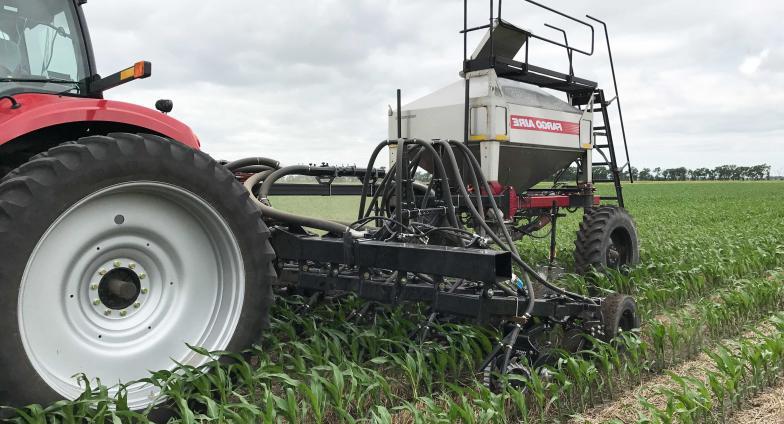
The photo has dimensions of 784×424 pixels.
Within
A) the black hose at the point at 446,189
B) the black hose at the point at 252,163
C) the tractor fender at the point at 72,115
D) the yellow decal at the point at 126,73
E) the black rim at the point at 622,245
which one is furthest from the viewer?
the black rim at the point at 622,245

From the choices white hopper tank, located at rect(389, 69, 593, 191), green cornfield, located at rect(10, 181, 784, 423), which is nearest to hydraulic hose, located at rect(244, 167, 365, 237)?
green cornfield, located at rect(10, 181, 784, 423)

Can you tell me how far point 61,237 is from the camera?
2.42m

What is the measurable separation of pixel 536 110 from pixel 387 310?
3378 mm

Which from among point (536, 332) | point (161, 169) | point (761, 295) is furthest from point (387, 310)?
point (761, 295)

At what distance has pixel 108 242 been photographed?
258 cm

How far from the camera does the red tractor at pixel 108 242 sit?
7.39 ft

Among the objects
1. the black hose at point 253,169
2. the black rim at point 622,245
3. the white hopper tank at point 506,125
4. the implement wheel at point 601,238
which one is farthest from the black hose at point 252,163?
the black rim at point 622,245

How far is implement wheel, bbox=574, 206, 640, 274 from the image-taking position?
20.0 ft

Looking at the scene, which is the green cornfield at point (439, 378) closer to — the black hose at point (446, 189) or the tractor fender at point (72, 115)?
the black hose at point (446, 189)

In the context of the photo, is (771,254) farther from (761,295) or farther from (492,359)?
(492,359)

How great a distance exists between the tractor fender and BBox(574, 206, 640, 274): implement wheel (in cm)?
432

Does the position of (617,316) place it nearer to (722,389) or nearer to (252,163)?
(722,389)

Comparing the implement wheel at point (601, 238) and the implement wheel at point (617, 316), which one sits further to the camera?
the implement wheel at point (601, 238)

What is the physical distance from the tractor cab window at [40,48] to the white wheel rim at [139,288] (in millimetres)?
1094
